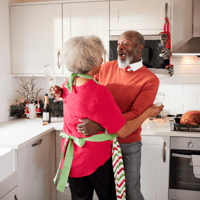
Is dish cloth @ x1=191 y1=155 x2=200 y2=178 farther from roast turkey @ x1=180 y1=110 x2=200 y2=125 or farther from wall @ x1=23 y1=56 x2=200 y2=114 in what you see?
wall @ x1=23 y1=56 x2=200 y2=114

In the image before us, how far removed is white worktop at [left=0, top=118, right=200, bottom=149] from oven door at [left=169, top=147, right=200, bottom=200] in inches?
8.8

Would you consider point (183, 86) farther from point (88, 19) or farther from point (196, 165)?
point (88, 19)

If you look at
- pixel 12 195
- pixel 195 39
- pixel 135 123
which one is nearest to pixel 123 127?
pixel 135 123

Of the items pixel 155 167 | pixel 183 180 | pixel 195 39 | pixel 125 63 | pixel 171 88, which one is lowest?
pixel 183 180

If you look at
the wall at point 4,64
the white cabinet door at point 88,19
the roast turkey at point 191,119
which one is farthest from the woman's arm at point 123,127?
the wall at point 4,64

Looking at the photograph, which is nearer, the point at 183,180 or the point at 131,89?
the point at 131,89

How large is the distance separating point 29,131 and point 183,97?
5.54 feet

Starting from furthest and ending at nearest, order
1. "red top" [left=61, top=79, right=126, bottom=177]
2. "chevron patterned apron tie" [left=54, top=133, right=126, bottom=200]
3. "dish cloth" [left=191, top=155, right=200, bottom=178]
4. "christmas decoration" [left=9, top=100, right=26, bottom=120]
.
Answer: "christmas decoration" [left=9, top=100, right=26, bottom=120]
"dish cloth" [left=191, top=155, right=200, bottom=178]
"chevron patterned apron tie" [left=54, top=133, right=126, bottom=200]
"red top" [left=61, top=79, right=126, bottom=177]

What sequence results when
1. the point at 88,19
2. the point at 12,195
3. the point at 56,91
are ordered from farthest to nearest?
the point at 88,19 < the point at 12,195 < the point at 56,91

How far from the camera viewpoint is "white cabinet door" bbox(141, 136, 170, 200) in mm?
2035

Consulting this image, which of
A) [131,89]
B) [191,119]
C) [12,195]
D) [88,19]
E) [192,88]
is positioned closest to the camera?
[131,89]

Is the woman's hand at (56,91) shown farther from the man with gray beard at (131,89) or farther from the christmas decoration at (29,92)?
the christmas decoration at (29,92)

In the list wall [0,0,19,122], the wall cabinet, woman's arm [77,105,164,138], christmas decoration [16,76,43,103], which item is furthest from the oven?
wall [0,0,19,122]

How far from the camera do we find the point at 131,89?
58.7 inches
